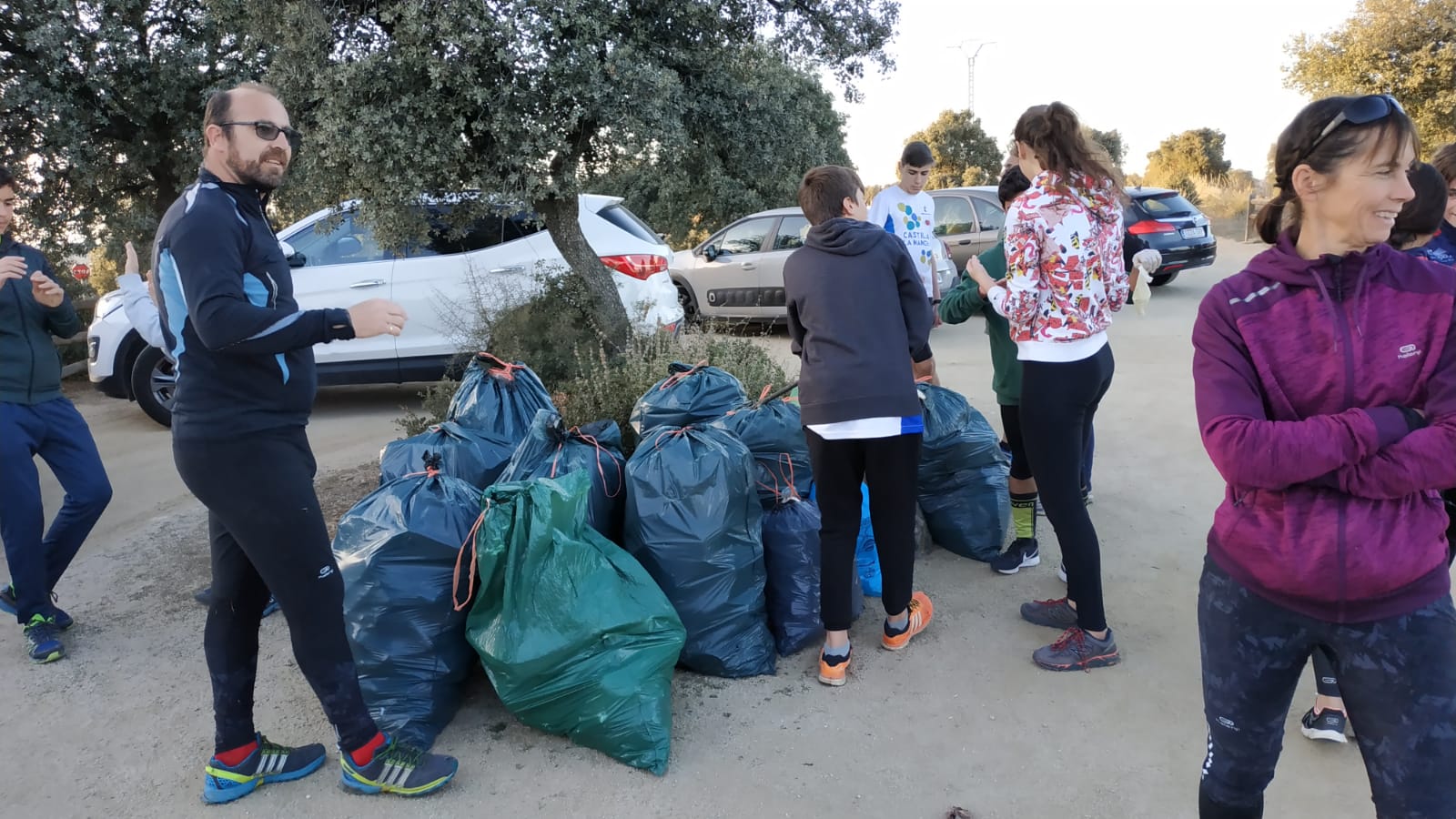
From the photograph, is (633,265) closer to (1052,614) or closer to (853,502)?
(853,502)

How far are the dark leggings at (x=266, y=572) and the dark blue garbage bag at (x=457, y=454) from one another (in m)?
0.98

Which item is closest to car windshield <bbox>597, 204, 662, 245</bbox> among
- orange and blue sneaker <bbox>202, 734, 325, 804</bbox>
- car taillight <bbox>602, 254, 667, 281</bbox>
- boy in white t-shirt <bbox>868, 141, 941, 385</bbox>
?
car taillight <bbox>602, 254, 667, 281</bbox>

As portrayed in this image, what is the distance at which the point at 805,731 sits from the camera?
2816mm

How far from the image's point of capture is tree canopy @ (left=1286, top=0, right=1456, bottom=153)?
15969mm

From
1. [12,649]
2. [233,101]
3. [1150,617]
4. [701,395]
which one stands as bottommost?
[1150,617]

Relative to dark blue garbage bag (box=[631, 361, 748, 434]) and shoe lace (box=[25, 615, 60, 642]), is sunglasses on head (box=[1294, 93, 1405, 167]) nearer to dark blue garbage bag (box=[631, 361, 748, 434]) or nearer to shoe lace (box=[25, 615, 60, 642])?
dark blue garbage bag (box=[631, 361, 748, 434])

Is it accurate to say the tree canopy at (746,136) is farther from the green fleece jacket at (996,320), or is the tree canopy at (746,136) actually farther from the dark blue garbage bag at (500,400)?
the green fleece jacket at (996,320)

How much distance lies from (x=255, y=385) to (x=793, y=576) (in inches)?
72.6

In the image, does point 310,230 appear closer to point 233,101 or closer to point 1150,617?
point 233,101

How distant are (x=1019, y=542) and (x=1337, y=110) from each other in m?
2.58

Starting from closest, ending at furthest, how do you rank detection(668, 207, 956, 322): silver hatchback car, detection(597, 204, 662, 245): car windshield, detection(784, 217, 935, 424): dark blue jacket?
detection(784, 217, 935, 424): dark blue jacket → detection(597, 204, 662, 245): car windshield → detection(668, 207, 956, 322): silver hatchback car

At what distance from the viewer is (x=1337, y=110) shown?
1.59 m

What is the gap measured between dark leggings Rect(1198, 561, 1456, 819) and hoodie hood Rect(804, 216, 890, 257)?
1487mm

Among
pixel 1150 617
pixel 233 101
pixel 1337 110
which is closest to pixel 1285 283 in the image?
Result: pixel 1337 110
